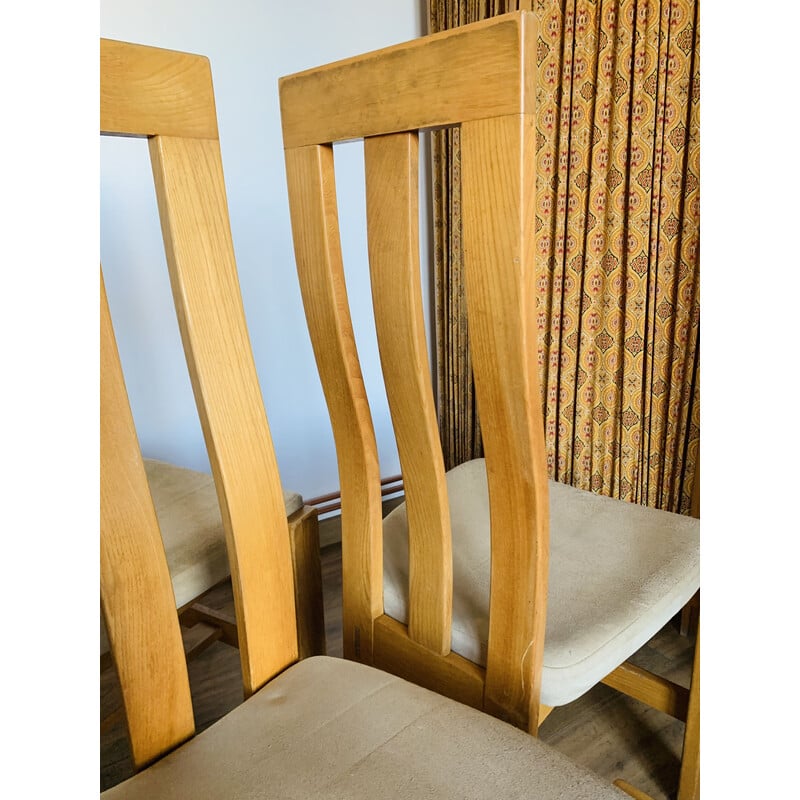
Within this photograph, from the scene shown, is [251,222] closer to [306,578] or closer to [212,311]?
[306,578]

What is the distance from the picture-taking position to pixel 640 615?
0.84m

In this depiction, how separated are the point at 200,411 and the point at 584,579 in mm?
542

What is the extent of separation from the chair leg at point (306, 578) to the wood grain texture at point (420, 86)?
1.56 feet

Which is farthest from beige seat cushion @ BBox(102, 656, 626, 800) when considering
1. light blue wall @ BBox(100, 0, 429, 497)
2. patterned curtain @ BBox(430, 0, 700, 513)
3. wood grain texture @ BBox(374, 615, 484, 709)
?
light blue wall @ BBox(100, 0, 429, 497)

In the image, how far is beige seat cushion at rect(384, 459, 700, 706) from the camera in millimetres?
788

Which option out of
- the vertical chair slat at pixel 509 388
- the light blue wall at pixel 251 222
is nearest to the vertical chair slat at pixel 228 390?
the vertical chair slat at pixel 509 388

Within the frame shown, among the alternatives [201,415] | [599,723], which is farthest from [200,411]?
[599,723]

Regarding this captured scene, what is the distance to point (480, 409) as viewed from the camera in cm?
66

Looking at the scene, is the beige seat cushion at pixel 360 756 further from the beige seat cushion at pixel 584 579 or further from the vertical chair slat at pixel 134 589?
the beige seat cushion at pixel 584 579

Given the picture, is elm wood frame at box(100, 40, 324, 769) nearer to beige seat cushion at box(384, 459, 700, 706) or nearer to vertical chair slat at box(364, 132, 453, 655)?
vertical chair slat at box(364, 132, 453, 655)

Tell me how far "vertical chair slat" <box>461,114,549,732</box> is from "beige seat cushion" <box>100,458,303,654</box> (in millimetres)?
380

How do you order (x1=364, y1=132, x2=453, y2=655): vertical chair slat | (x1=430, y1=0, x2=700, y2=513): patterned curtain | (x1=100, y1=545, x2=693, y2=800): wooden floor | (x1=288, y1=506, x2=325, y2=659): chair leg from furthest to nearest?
(x1=430, y1=0, x2=700, y2=513): patterned curtain, (x1=100, y1=545, x2=693, y2=800): wooden floor, (x1=288, y1=506, x2=325, y2=659): chair leg, (x1=364, y1=132, x2=453, y2=655): vertical chair slat

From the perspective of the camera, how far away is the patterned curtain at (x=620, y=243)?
1.41 meters

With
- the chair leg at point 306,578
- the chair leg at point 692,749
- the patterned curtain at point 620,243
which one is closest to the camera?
the chair leg at point 306,578
